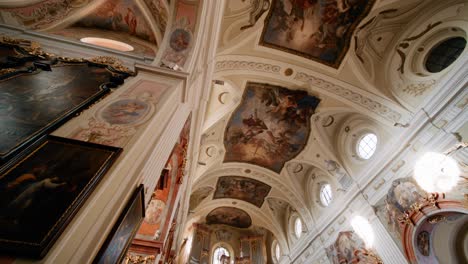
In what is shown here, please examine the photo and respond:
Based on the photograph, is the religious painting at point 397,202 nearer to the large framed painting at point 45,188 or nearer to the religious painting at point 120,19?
the large framed painting at point 45,188

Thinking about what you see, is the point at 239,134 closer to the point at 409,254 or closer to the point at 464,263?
the point at 409,254

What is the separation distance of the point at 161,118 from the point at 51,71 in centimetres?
241

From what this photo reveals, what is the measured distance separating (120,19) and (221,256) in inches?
594

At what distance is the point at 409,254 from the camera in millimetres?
5762

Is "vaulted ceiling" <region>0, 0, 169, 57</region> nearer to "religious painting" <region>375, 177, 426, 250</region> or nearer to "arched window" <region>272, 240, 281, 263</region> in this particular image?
"religious painting" <region>375, 177, 426, 250</region>

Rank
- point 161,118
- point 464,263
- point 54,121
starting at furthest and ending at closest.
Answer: point 464,263, point 161,118, point 54,121

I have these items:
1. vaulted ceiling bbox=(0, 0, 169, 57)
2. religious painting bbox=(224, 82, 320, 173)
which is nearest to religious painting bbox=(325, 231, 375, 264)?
religious painting bbox=(224, 82, 320, 173)

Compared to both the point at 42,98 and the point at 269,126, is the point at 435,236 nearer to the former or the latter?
the point at 269,126

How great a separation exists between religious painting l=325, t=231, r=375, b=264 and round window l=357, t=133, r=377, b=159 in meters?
3.00

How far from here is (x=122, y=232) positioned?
1.87 m

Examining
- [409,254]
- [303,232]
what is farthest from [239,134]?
[409,254]

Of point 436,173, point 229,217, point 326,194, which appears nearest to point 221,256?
point 229,217

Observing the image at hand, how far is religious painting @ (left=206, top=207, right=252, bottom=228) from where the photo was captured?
14.6 m

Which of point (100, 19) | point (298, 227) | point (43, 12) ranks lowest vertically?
point (298, 227)
